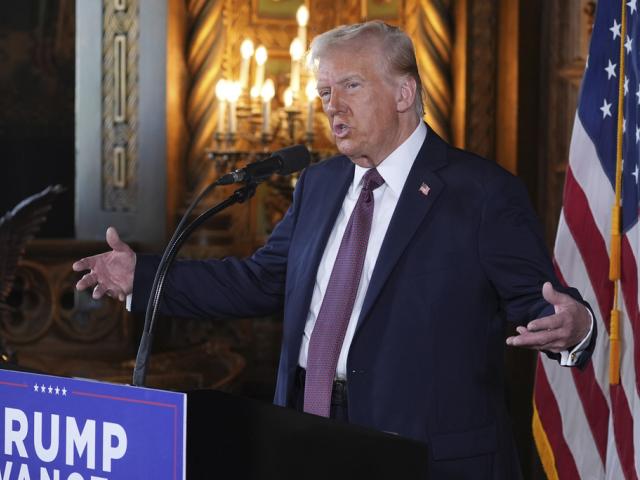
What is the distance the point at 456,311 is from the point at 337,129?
19.1 inches

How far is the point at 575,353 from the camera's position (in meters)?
2.30

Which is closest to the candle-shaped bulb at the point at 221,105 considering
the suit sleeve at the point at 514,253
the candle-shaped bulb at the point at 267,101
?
the candle-shaped bulb at the point at 267,101

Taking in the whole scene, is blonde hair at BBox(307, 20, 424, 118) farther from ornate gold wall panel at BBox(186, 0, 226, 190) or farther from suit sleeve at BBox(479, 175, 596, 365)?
ornate gold wall panel at BBox(186, 0, 226, 190)

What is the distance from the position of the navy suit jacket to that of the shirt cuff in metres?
0.11

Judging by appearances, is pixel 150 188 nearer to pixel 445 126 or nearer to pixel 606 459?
pixel 445 126

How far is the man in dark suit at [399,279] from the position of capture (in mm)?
2469

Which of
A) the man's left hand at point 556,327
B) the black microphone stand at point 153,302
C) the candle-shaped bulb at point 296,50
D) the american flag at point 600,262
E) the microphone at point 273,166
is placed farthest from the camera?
the candle-shaped bulb at point 296,50

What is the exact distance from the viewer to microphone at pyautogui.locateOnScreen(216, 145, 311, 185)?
2.28 meters

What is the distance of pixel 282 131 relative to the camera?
22.2 feet

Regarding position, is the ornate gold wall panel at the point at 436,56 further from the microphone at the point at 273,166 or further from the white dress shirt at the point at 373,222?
the microphone at the point at 273,166

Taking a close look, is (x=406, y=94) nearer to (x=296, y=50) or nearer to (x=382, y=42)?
(x=382, y=42)

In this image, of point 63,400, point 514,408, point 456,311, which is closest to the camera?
point 63,400

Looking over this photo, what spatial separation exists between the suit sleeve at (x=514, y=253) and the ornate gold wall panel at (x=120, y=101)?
4745 mm

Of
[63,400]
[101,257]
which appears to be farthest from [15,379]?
[101,257]
